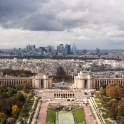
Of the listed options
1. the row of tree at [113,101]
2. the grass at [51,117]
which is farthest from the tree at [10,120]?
the row of tree at [113,101]

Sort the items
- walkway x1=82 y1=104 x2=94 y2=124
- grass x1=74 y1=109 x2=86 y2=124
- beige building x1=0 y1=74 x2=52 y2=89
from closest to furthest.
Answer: walkway x1=82 y1=104 x2=94 y2=124 < grass x1=74 y1=109 x2=86 y2=124 < beige building x1=0 y1=74 x2=52 y2=89

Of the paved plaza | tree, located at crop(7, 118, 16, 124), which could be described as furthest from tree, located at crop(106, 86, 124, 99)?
tree, located at crop(7, 118, 16, 124)

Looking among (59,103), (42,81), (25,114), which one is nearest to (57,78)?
(42,81)

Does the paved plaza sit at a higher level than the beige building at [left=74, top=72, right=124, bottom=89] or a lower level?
lower

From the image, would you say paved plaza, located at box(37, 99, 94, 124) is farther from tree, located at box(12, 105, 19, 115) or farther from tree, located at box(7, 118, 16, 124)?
tree, located at box(7, 118, 16, 124)

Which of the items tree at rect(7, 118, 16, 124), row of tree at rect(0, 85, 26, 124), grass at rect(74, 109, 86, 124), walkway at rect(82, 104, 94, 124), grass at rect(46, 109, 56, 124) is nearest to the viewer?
tree at rect(7, 118, 16, 124)

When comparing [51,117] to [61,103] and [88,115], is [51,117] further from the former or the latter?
[61,103]

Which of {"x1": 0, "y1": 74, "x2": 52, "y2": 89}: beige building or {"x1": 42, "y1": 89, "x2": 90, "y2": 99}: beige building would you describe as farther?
{"x1": 0, "y1": 74, "x2": 52, "y2": 89}: beige building

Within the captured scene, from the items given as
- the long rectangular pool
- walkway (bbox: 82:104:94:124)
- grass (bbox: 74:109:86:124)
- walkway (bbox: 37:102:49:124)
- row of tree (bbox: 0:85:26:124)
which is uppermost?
row of tree (bbox: 0:85:26:124)
